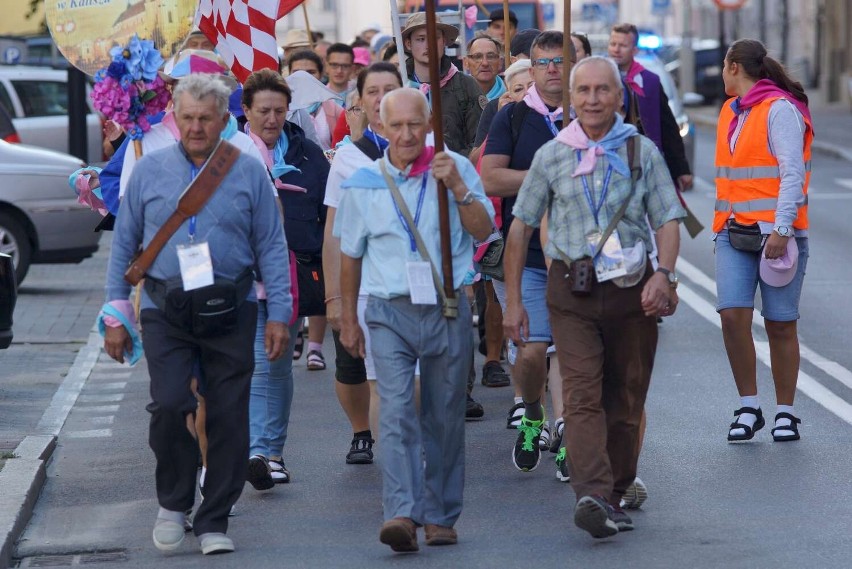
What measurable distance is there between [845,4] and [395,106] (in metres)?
40.2

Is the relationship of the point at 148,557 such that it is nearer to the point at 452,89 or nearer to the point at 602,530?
the point at 602,530

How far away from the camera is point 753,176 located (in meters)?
8.89

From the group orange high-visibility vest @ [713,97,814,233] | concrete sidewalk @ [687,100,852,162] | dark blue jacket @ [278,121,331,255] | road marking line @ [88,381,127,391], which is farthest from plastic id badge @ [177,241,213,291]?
concrete sidewalk @ [687,100,852,162]

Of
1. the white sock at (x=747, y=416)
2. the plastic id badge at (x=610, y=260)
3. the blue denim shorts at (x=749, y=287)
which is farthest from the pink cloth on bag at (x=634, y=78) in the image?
the plastic id badge at (x=610, y=260)

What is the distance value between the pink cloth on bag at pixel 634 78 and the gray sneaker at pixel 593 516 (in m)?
3.05

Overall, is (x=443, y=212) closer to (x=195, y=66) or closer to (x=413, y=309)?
(x=413, y=309)

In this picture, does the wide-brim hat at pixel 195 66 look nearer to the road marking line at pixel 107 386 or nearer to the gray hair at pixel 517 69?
the gray hair at pixel 517 69

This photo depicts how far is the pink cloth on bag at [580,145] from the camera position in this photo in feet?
22.4

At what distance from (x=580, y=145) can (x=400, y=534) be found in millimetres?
1613

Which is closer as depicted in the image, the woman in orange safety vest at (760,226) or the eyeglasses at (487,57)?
the woman in orange safety vest at (760,226)

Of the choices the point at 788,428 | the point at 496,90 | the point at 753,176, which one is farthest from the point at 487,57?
the point at 788,428

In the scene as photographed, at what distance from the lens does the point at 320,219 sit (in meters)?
8.45

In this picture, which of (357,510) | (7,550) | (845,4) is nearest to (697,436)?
(357,510)

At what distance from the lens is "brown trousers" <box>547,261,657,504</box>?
22.3 ft
